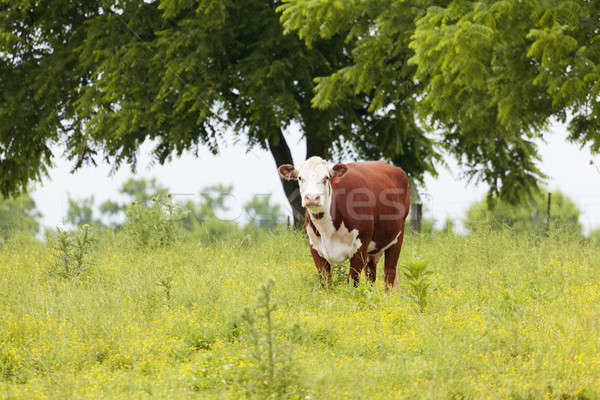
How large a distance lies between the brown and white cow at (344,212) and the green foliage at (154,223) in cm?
362

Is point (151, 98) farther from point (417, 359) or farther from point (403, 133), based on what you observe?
point (417, 359)

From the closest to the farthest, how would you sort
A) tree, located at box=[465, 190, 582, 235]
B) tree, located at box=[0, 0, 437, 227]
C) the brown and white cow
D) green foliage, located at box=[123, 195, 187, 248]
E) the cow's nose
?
the cow's nose < the brown and white cow < green foliage, located at box=[123, 195, 187, 248] < tree, located at box=[465, 190, 582, 235] < tree, located at box=[0, 0, 437, 227]

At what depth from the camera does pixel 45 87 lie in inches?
583

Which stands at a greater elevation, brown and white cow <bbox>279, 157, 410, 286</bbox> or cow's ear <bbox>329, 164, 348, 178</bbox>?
cow's ear <bbox>329, 164, 348, 178</bbox>

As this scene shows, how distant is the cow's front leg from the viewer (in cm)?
759

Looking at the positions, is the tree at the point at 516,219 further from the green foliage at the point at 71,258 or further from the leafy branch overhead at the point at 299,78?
the green foliage at the point at 71,258

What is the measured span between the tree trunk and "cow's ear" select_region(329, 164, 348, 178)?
6761mm

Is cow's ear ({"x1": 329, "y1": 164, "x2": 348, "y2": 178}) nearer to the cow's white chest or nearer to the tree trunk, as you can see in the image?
the cow's white chest

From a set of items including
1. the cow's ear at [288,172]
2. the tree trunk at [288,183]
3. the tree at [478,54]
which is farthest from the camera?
the tree trunk at [288,183]

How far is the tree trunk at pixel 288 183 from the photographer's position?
15.0 metres

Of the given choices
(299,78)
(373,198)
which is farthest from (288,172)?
(299,78)

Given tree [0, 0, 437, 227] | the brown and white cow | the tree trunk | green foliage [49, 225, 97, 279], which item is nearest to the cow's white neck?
the brown and white cow

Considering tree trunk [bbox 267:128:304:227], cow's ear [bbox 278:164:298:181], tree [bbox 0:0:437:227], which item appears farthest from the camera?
tree trunk [bbox 267:128:304:227]

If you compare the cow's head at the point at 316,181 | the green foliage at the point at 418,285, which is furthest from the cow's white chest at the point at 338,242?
the green foliage at the point at 418,285
